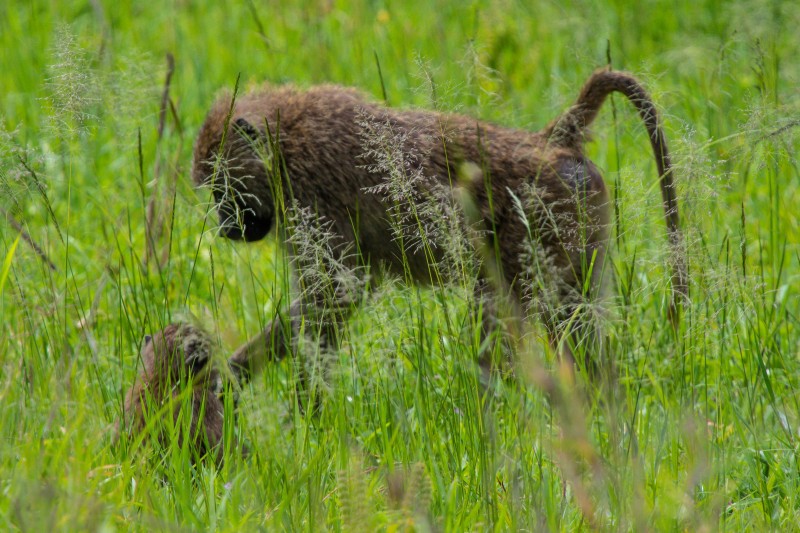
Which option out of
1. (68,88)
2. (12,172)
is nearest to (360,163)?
(68,88)

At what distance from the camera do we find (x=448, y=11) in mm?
8078

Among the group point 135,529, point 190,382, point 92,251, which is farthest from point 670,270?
point 92,251

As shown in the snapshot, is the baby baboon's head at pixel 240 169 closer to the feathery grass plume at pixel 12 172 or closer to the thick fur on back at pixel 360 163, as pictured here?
the thick fur on back at pixel 360 163

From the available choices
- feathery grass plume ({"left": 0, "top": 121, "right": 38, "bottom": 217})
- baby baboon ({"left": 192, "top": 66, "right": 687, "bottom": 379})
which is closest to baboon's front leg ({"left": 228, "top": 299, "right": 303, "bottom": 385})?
baby baboon ({"left": 192, "top": 66, "right": 687, "bottom": 379})

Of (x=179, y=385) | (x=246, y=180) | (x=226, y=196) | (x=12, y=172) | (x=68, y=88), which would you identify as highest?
(x=68, y=88)

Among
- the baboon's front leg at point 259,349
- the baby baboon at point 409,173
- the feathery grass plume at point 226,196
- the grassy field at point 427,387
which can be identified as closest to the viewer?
the grassy field at point 427,387

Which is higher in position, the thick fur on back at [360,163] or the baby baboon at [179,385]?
the thick fur on back at [360,163]

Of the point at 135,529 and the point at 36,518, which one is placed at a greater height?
the point at 36,518

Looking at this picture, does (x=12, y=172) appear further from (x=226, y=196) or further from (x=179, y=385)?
(x=179, y=385)

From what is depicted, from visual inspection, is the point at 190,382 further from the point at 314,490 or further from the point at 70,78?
the point at 70,78

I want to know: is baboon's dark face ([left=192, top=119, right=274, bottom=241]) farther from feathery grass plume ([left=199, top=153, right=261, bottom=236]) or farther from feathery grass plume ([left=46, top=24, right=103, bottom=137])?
feathery grass plume ([left=46, top=24, right=103, bottom=137])

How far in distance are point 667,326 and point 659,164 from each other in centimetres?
63

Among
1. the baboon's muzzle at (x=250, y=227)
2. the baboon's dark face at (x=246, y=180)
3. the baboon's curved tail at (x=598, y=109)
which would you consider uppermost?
the baboon's curved tail at (x=598, y=109)

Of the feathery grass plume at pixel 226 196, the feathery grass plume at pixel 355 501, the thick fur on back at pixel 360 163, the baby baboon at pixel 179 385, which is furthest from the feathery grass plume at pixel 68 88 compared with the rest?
the feathery grass plume at pixel 355 501
